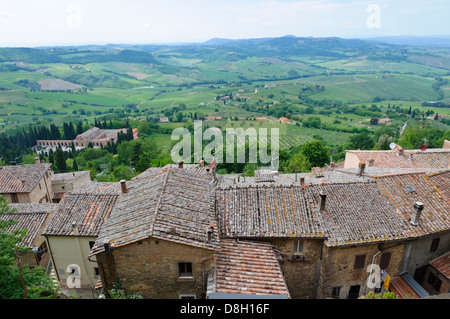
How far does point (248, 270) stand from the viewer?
14000 millimetres

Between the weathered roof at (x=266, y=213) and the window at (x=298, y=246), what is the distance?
2.09 ft

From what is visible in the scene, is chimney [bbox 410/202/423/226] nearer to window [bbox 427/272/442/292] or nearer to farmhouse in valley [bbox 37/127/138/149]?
window [bbox 427/272/442/292]

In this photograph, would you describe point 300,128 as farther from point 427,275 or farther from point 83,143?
point 427,275

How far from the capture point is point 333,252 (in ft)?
55.8

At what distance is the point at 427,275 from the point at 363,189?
6787 mm

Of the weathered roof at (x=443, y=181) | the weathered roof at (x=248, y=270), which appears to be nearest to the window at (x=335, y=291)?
the weathered roof at (x=248, y=270)

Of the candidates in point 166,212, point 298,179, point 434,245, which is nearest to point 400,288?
point 434,245

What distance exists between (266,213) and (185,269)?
596 centimetres

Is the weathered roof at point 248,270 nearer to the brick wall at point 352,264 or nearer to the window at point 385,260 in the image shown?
the brick wall at point 352,264

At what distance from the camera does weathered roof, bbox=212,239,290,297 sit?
12.9 m

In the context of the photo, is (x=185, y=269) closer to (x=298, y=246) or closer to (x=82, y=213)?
(x=298, y=246)

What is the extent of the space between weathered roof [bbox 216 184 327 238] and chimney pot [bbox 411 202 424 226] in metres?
5.78

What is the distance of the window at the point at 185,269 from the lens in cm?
1394
